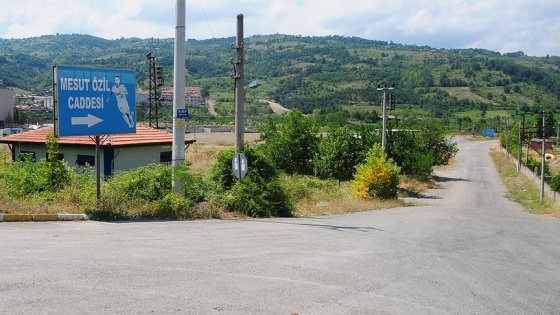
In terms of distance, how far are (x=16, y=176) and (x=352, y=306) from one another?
38.2 ft

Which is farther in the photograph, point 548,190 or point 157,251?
point 548,190

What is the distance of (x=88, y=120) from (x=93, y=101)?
20.0 inches

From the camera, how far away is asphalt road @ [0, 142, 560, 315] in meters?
6.53

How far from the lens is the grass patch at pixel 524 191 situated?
3286 centimetres

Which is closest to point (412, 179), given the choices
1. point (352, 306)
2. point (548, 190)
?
point (548, 190)

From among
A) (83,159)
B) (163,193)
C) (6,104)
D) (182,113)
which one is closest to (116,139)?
(83,159)

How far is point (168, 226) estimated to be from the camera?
1232cm

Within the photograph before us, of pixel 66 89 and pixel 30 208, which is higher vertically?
pixel 66 89

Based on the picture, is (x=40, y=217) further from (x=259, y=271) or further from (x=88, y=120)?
(x=259, y=271)

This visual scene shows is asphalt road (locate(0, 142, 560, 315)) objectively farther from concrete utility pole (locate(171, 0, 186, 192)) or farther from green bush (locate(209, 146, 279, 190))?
green bush (locate(209, 146, 279, 190))

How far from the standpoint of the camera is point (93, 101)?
13266 millimetres

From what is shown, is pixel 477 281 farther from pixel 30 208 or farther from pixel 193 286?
pixel 30 208

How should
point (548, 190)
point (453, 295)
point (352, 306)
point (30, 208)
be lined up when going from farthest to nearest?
point (548, 190), point (30, 208), point (453, 295), point (352, 306)

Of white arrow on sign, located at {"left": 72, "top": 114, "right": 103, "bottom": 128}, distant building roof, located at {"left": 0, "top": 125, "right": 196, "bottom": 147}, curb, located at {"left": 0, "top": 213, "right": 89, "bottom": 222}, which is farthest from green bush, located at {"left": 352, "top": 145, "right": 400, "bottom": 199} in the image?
Answer: curb, located at {"left": 0, "top": 213, "right": 89, "bottom": 222}
